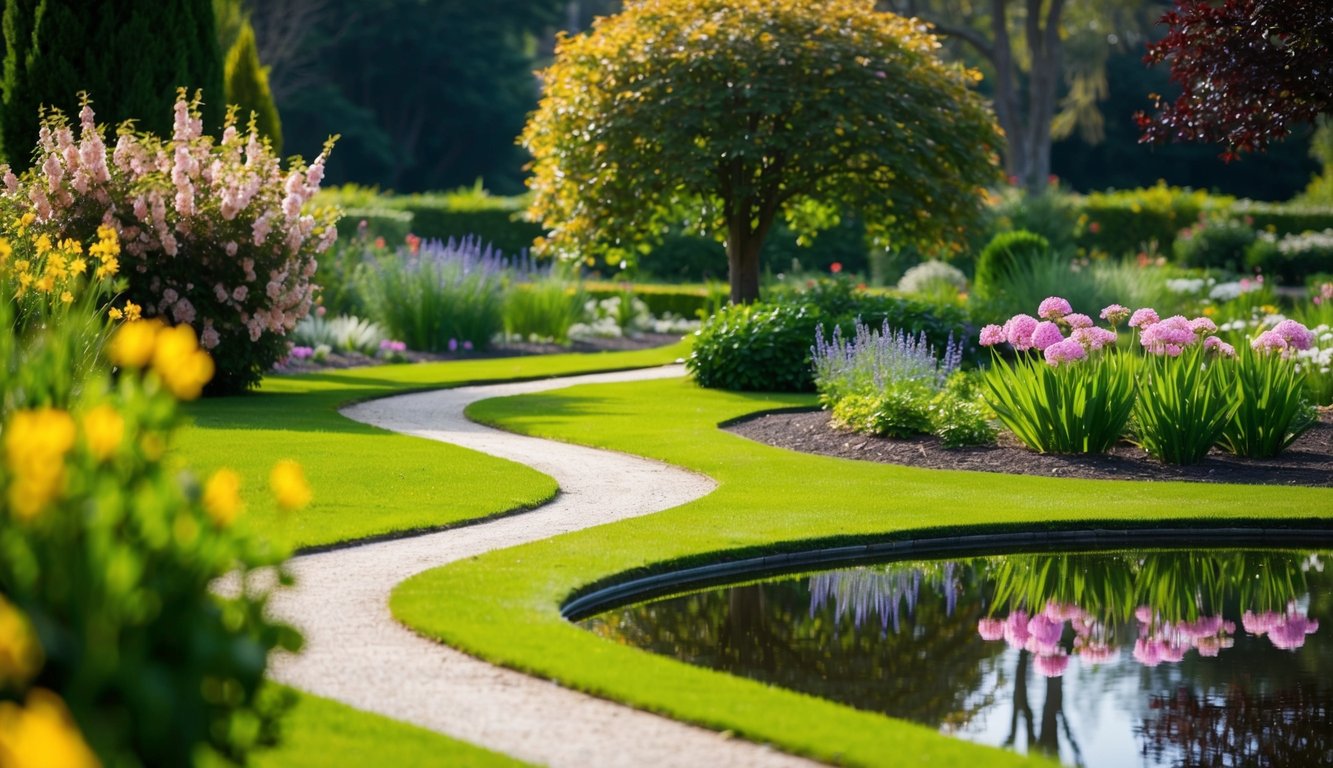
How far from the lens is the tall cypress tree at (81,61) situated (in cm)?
1491

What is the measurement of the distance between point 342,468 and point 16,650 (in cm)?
780

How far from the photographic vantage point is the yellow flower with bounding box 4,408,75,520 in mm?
2637

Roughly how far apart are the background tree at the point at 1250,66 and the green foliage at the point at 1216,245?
19070mm

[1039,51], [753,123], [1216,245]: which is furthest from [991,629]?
[1039,51]

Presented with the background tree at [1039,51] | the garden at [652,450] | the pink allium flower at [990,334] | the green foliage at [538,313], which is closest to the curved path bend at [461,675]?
the garden at [652,450]

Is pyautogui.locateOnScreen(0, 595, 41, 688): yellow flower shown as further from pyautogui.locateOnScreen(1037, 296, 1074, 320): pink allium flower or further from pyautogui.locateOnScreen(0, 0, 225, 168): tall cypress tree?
pyautogui.locateOnScreen(0, 0, 225, 168): tall cypress tree

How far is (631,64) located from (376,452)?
7.18 m

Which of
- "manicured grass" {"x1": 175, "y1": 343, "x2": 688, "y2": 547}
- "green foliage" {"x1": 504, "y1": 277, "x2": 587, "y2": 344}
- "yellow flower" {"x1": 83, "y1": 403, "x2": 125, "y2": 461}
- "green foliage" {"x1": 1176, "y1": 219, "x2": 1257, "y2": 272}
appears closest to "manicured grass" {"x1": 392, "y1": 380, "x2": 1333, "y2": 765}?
"manicured grass" {"x1": 175, "y1": 343, "x2": 688, "y2": 547}

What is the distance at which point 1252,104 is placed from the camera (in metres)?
11.3

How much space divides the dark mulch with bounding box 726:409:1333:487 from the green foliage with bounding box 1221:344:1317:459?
11cm

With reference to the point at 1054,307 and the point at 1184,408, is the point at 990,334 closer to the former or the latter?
the point at 1054,307

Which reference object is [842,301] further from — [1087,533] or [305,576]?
[305,576]

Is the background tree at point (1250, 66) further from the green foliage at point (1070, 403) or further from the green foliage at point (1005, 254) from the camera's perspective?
the green foliage at point (1005, 254)

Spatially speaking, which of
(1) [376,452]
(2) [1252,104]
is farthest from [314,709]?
(2) [1252,104]
